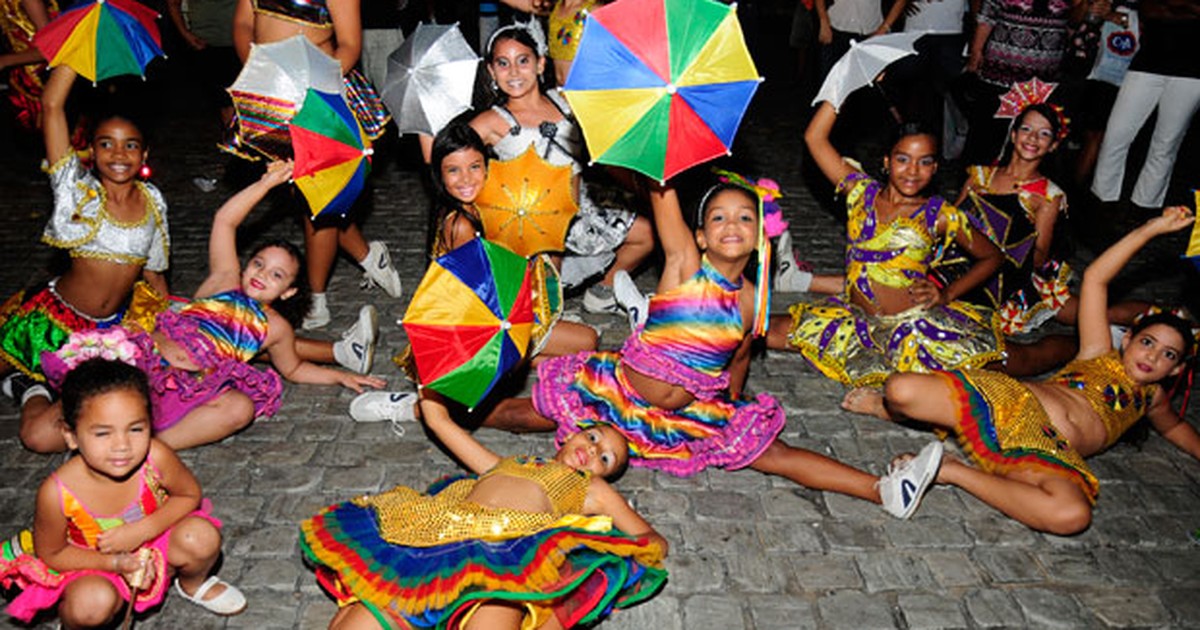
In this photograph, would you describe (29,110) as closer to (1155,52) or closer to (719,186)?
(719,186)

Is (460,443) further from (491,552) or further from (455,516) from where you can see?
(491,552)

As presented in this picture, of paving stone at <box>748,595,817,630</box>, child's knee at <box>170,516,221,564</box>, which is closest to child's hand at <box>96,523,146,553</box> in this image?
child's knee at <box>170,516,221,564</box>

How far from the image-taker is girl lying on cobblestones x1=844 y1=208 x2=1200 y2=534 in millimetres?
4316

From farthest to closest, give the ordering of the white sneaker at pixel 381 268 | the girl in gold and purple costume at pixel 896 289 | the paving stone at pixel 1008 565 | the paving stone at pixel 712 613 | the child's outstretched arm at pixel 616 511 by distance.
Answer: the white sneaker at pixel 381 268, the girl in gold and purple costume at pixel 896 289, the paving stone at pixel 1008 565, the child's outstretched arm at pixel 616 511, the paving stone at pixel 712 613

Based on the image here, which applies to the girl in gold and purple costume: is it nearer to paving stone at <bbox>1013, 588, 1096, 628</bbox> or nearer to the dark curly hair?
paving stone at <bbox>1013, 588, 1096, 628</bbox>

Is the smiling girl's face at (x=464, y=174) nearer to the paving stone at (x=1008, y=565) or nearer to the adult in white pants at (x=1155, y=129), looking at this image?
the paving stone at (x=1008, y=565)

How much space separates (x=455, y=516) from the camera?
3.47 metres

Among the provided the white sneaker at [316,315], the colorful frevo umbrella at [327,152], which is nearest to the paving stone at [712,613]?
the colorful frevo umbrella at [327,152]

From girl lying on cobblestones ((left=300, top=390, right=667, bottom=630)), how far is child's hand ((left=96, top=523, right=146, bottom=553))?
657 mm

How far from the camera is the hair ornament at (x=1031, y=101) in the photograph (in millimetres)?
5793

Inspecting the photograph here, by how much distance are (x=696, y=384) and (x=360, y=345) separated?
7.14ft

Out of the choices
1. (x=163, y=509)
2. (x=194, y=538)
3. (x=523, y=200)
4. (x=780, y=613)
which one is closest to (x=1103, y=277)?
(x=780, y=613)

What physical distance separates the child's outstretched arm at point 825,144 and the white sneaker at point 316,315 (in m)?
3.42

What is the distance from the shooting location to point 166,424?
457 centimetres
